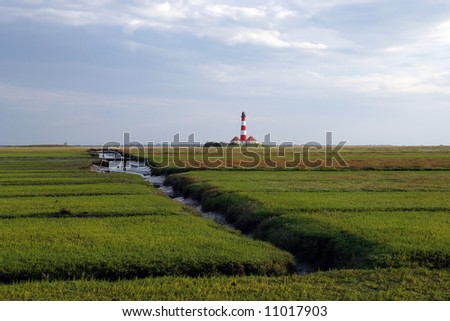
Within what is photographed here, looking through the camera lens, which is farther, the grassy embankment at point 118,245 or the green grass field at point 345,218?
the green grass field at point 345,218

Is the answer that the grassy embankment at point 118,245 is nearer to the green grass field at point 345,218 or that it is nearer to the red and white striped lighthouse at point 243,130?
the green grass field at point 345,218

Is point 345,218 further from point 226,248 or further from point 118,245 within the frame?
point 118,245

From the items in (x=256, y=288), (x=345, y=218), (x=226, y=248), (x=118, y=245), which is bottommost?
(x=256, y=288)

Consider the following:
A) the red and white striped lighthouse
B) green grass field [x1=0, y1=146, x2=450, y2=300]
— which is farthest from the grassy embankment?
the red and white striped lighthouse

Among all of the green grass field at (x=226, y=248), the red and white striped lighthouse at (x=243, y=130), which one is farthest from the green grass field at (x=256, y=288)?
the red and white striped lighthouse at (x=243, y=130)

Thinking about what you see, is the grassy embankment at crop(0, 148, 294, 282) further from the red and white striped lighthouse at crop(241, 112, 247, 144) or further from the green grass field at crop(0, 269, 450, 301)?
the red and white striped lighthouse at crop(241, 112, 247, 144)

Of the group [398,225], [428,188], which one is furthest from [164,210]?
[428,188]

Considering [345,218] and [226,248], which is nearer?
[226,248]

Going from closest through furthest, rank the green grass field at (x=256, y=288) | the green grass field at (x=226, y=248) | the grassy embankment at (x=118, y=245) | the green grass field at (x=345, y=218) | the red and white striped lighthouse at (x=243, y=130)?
the green grass field at (x=256, y=288), the green grass field at (x=226, y=248), the grassy embankment at (x=118, y=245), the green grass field at (x=345, y=218), the red and white striped lighthouse at (x=243, y=130)

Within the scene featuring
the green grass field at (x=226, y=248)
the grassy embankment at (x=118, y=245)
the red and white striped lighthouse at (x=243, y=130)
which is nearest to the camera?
the green grass field at (x=226, y=248)

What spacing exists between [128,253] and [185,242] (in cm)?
197

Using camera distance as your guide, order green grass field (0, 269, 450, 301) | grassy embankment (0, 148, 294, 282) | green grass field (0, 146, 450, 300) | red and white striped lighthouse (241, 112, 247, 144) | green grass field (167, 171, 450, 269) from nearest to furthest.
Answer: green grass field (0, 269, 450, 301)
green grass field (0, 146, 450, 300)
grassy embankment (0, 148, 294, 282)
green grass field (167, 171, 450, 269)
red and white striped lighthouse (241, 112, 247, 144)

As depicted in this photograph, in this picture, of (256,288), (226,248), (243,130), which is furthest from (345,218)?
(243,130)

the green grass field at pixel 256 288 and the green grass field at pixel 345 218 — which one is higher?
the green grass field at pixel 345 218
